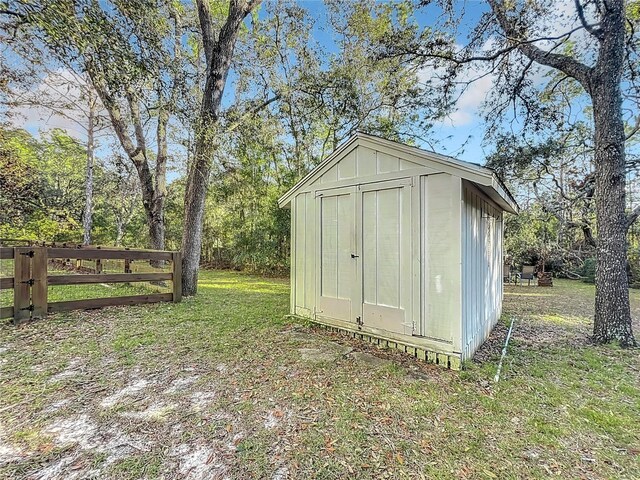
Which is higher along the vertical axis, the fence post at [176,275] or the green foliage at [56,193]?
the green foliage at [56,193]

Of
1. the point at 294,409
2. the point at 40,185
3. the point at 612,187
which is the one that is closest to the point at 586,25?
the point at 612,187

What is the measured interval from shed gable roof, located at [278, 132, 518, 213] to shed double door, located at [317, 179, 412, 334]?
0.84 feet

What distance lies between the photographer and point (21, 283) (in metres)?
4.57

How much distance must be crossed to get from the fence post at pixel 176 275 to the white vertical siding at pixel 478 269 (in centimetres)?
563

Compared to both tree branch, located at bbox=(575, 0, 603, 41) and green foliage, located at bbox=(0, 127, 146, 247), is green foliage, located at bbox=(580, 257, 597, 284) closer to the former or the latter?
tree branch, located at bbox=(575, 0, 603, 41)

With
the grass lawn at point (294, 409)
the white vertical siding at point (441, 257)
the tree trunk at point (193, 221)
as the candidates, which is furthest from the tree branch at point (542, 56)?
the tree trunk at point (193, 221)

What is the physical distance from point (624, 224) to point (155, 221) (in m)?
10.8

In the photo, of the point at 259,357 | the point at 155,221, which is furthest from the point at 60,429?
the point at 155,221

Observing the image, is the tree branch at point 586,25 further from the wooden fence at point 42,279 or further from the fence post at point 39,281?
the fence post at point 39,281

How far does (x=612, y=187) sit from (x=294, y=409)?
551 centimetres

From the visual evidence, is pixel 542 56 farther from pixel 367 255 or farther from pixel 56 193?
pixel 56 193

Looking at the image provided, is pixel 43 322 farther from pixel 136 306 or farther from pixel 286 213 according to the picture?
pixel 286 213

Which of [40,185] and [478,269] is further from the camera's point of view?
[40,185]

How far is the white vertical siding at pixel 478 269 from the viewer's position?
3.82 metres
